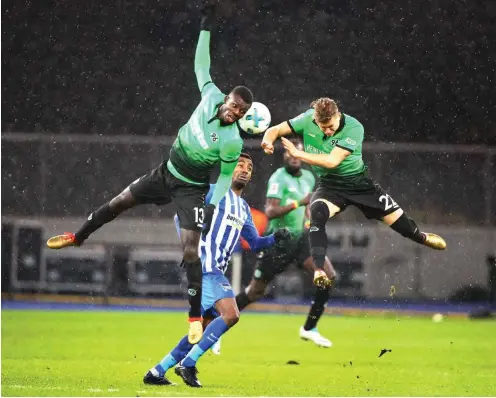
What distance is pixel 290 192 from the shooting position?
10.1m

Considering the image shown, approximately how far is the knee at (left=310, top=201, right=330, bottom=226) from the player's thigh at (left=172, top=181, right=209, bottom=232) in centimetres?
96

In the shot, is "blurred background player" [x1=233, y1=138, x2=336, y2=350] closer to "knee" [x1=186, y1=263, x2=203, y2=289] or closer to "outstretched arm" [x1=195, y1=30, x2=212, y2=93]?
"outstretched arm" [x1=195, y1=30, x2=212, y2=93]

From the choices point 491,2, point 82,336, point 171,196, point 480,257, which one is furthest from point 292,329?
point 491,2

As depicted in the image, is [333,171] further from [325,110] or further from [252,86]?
[252,86]

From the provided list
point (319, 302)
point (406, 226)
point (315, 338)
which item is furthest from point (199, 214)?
point (315, 338)

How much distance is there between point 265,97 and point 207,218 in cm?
1124

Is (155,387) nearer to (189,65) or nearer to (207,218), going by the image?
(207,218)

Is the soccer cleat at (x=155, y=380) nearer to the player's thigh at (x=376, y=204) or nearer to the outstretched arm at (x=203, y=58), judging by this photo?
the outstretched arm at (x=203, y=58)

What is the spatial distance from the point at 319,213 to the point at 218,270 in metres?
1.02

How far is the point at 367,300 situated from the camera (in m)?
15.7

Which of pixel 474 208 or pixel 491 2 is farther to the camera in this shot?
pixel 491 2

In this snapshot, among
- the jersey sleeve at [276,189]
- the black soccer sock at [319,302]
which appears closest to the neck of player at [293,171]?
the jersey sleeve at [276,189]

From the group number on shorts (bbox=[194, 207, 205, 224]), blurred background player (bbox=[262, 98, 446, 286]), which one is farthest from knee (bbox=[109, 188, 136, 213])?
blurred background player (bbox=[262, 98, 446, 286])

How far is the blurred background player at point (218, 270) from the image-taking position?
6828 mm
